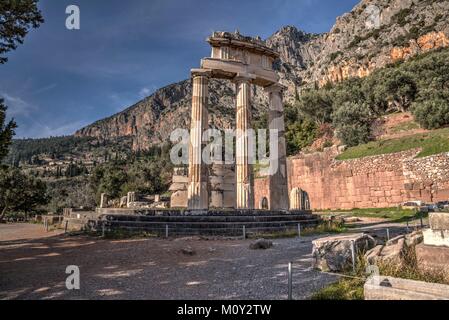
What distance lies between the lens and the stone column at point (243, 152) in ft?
63.2

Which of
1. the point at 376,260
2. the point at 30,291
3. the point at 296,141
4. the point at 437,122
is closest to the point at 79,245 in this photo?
the point at 30,291

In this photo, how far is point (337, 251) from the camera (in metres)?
7.30

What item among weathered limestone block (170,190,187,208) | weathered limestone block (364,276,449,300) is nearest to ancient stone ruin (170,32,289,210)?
weathered limestone block (170,190,187,208)

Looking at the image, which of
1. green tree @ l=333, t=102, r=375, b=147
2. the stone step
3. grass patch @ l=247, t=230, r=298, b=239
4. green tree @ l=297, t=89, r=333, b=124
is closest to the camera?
grass patch @ l=247, t=230, r=298, b=239

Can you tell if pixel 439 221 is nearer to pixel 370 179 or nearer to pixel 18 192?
pixel 370 179

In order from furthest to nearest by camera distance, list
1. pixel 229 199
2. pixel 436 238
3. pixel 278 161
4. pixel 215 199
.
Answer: pixel 229 199 → pixel 215 199 → pixel 278 161 → pixel 436 238

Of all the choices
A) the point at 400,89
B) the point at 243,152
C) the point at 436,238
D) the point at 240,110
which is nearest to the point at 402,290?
the point at 436,238

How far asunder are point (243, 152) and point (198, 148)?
3.09 meters

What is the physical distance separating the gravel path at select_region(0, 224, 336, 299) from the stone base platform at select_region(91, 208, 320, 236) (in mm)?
2276

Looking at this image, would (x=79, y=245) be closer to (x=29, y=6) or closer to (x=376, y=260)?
(x=29, y=6)

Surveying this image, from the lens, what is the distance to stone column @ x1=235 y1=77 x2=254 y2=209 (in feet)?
63.2

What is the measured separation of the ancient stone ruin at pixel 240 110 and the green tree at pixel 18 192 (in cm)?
3152

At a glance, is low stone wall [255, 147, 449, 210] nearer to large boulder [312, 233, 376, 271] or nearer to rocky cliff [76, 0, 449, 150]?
large boulder [312, 233, 376, 271]

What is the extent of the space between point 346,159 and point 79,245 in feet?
87.2
